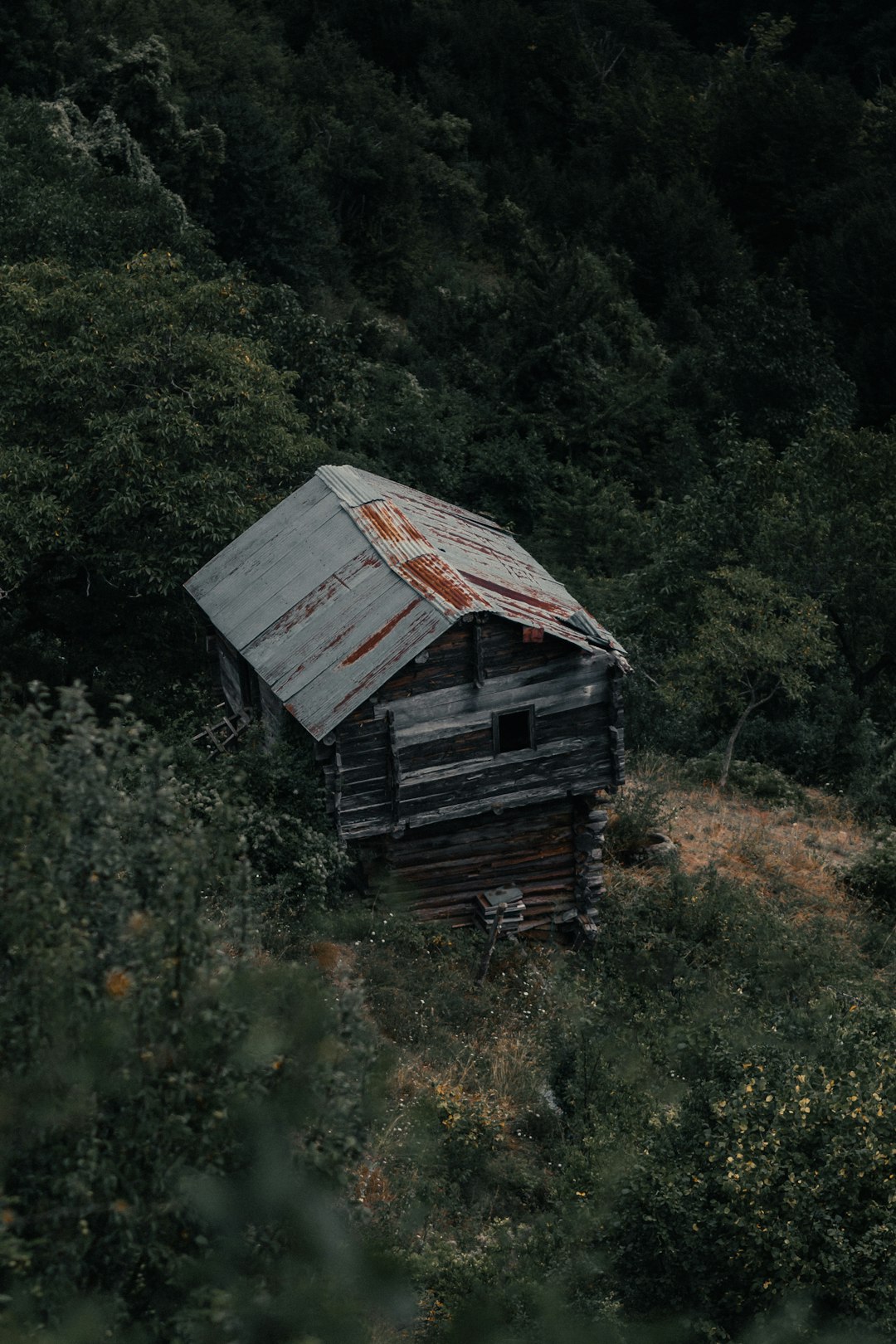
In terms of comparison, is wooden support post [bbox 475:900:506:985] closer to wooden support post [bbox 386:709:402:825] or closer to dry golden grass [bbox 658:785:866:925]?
wooden support post [bbox 386:709:402:825]

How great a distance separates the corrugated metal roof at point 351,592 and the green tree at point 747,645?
269 inches

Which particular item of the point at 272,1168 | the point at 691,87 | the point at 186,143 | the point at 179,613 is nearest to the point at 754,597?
the point at 179,613

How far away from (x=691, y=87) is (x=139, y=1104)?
238 ft

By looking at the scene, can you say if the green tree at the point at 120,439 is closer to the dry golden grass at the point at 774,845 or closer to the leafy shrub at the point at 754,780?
the dry golden grass at the point at 774,845

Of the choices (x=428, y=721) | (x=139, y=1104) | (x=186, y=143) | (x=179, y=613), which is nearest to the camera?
(x=139, y=1104)

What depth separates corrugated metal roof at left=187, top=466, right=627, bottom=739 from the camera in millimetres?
17781

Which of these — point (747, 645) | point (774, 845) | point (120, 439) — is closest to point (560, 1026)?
point (774, 845)

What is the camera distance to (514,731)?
19.2 metres

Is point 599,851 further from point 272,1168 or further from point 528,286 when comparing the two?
point 528,286

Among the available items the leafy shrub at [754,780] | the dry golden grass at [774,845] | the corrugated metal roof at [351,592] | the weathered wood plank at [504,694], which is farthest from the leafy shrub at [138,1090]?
the leafy shrub at [754,780]

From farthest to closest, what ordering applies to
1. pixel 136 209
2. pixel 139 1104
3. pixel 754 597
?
pixel 136 209
pixel 754 597
pixel 139 1104

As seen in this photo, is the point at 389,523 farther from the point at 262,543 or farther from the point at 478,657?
the point at 478,657

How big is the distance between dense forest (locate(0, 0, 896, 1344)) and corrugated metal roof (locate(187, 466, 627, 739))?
1360 mm

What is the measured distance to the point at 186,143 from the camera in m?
42.3
